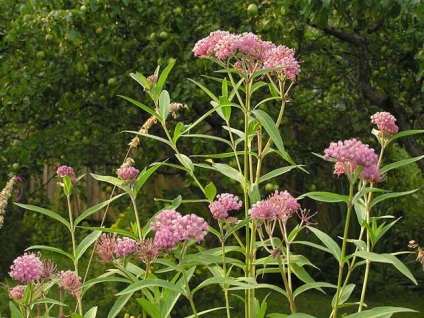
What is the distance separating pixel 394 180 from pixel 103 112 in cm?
290

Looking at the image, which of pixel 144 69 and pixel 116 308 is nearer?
pixel 116 308

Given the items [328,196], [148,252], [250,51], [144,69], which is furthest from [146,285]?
[144,69]

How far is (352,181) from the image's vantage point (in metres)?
1.60

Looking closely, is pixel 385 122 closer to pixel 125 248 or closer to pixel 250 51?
pixel 250 51

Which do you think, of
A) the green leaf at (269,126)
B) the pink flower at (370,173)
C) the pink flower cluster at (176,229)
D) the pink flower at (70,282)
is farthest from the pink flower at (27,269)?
the pink flower at (370,173)

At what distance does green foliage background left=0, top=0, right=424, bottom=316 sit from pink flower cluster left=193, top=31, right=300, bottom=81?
305cm

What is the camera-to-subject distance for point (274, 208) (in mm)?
1760

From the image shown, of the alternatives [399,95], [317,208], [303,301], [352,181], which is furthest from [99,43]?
[352,181]

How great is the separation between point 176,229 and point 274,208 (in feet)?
1.01

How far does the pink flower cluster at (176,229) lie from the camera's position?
1520 mm

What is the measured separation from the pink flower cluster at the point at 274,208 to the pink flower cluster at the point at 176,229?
8.6 inches

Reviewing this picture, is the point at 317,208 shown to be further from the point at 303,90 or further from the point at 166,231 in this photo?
the point at 166,231

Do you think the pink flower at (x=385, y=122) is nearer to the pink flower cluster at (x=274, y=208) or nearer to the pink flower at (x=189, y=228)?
the pink flower cluster at (x=274, y=208)

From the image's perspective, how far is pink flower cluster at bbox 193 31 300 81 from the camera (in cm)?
195
